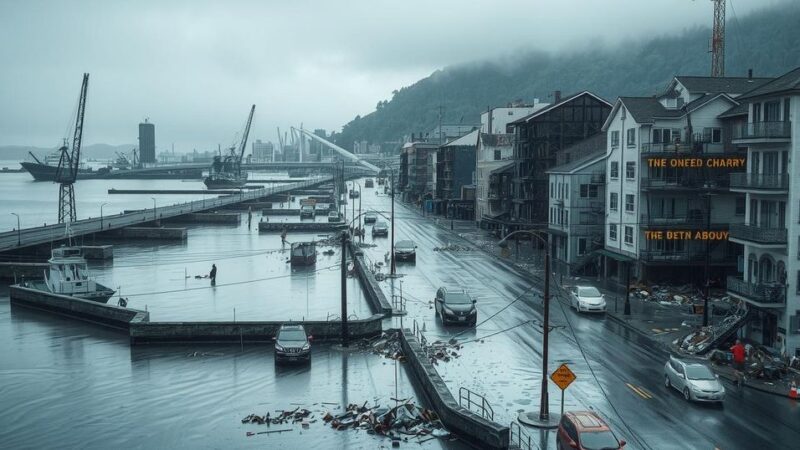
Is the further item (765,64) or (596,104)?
(765,64)

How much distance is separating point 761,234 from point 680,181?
586 inches

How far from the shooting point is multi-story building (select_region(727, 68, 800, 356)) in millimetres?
30969

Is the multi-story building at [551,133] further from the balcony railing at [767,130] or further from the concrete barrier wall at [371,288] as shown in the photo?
the balcony railing at [767,130]

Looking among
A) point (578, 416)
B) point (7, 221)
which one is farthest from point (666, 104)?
point (7, 221)

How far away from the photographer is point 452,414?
72.9ft

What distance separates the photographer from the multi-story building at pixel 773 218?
31.0 metres

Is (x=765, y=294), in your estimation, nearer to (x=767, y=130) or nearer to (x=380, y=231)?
(x=767, y=130)

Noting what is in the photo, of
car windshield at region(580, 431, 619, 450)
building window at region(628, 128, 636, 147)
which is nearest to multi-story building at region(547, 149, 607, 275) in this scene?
building window at region(628, 128, 636, 147)

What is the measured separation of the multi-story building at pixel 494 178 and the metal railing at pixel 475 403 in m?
53.2

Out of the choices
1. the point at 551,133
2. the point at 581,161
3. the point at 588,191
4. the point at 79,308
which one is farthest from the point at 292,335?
the point at 551,133

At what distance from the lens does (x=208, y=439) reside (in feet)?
73.7

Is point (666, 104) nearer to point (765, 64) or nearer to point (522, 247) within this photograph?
point (522, 247)

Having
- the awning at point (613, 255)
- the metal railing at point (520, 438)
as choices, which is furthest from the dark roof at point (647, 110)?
the metal railing at point (520, 438)

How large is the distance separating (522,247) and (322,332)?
3802 centimetres
